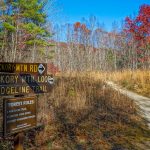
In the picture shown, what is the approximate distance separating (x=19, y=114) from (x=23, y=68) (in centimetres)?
64

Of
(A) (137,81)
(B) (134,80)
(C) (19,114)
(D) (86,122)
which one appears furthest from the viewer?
(B) (134,80)

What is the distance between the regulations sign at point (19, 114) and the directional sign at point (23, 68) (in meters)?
0.39

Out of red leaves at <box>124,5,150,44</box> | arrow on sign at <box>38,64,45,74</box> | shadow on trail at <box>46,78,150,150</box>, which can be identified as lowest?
shadow on trail at <box>46,78,150,150</box>

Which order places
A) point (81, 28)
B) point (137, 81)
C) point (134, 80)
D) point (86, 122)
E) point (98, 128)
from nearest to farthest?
point (98, 128)
point (86, 122)
point (137, 81)
point (134, 80)
point (81, 28)

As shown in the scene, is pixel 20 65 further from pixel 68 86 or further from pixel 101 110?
pixel 68 86

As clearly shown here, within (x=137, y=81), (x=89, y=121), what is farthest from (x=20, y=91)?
(x=137, y=81)

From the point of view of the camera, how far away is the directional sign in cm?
324

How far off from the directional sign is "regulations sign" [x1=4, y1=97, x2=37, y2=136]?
386 mm

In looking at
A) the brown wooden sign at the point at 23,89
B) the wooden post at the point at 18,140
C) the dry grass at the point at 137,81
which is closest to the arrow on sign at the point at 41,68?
the brown wooden sign at the point at 23,89

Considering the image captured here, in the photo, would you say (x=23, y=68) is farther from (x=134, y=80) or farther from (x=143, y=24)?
(x=143, y=24)

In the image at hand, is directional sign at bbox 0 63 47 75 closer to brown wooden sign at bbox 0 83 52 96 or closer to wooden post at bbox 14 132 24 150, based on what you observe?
brown wooden sign at bbox 0 83 52 96

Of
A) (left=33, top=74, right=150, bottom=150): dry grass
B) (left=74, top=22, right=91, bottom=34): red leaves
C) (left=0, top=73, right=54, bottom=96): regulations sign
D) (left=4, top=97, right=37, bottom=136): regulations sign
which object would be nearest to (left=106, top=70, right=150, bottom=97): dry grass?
(left=33, top=74, right=150, bottom=150): dry grass

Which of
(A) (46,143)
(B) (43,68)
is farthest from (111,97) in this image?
(B) (43,68)

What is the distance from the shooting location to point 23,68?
11.1 ft
